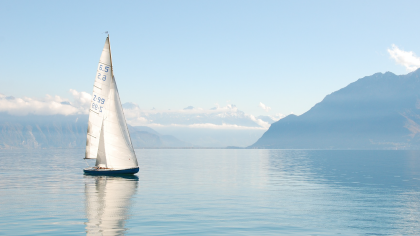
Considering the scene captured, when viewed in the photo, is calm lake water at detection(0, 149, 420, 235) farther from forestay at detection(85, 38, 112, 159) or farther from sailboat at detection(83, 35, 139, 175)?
forestay at detection(85, 38, 112, 159)

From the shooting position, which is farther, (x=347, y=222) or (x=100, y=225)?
(x=347, y=222)

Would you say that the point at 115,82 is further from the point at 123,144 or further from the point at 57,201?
the point at 57,201

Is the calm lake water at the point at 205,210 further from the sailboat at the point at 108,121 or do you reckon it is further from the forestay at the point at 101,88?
the forestay at the point at 101,88

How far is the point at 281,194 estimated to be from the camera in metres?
52.8

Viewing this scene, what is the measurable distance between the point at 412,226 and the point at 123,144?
50687 millimetres

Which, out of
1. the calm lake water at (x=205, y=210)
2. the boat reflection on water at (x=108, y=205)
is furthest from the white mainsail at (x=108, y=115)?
the calm lake water at (x=205, y=210)

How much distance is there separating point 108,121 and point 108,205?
32909 mm

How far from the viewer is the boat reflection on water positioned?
30.5m

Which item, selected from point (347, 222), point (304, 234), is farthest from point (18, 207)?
point (347, 222)

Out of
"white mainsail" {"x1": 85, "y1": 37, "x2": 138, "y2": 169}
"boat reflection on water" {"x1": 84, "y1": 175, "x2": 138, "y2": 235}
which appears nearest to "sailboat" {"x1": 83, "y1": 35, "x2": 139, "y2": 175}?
"white mainsail" {"x1": 85, "y1": 37, "x2": 138, "y2": 169}

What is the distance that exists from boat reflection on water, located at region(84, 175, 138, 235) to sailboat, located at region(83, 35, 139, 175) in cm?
723

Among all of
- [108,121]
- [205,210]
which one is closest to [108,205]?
[205,210]

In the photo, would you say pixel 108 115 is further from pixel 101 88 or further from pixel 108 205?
pixel 108 205

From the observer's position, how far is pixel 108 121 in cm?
7244
